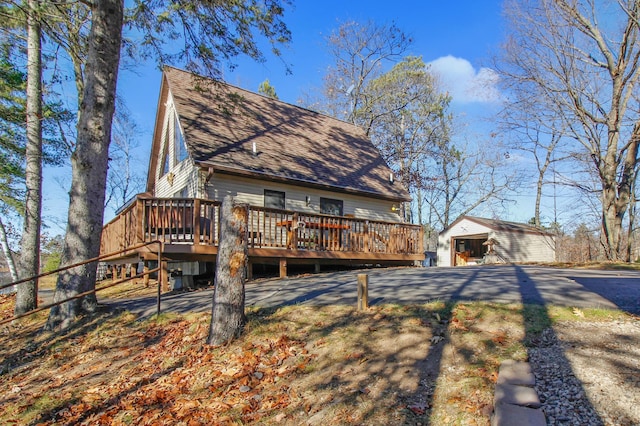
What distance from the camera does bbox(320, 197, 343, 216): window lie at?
44.5 ft

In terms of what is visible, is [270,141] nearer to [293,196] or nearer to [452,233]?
[293,196]

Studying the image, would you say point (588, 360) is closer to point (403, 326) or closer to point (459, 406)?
point (459, 406)

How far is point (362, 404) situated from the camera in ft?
9.55

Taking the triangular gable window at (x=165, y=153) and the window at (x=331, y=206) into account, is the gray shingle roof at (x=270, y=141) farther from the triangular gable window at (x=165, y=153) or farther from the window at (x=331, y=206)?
the triangular gable window at (x=165, y=153)

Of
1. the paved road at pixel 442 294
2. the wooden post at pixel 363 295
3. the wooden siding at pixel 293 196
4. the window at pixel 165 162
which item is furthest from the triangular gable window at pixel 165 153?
the wooden post at pixel 363 295

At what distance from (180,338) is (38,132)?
6.79m

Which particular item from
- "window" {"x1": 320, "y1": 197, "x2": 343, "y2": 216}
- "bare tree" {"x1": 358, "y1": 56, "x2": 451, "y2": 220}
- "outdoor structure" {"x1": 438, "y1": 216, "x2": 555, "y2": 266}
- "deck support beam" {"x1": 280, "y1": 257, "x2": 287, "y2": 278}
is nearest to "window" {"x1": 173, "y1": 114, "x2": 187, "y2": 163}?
"window" {"x1": 320, "y1": 197, "x2": 343, "y2": 216}

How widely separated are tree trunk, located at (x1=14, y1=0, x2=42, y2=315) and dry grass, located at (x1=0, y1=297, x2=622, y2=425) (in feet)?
11.5

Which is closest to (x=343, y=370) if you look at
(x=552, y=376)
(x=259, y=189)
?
(x=552, y=376)

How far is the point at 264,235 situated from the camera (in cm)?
1006

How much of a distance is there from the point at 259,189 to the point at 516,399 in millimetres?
10327

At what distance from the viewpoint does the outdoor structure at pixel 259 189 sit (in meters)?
9.31

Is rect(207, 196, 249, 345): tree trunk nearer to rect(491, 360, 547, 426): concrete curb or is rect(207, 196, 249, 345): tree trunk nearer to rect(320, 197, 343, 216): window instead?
rect(491, 360, 547, 426): concrete curb

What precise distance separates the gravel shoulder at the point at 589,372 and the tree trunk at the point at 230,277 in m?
3.12
